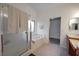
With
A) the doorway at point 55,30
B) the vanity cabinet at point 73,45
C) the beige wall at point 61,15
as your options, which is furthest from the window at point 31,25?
the vanity cabinet at point 73,45

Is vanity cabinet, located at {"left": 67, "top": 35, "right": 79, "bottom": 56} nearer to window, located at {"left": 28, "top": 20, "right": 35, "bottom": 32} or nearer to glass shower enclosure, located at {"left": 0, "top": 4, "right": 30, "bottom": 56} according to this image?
window, located at {"left": 28, "top": 20, "right": 35, "bottom": 32}

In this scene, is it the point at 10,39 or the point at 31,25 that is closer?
the point at 10,39

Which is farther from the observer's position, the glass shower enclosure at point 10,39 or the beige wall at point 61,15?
the beige wall at point 61,15

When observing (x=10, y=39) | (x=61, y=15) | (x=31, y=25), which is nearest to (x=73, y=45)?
(x=61, y=15)

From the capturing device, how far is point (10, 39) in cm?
145

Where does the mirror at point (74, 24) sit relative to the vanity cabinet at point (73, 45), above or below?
above

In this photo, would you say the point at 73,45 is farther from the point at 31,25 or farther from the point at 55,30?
the point at 31,25

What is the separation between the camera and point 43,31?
1.58 m

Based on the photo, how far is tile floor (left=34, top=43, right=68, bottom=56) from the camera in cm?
153

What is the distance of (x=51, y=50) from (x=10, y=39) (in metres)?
0.65

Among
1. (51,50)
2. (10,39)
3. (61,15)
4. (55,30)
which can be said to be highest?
(61,15)

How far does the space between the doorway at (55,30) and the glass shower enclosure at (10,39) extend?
403 mm

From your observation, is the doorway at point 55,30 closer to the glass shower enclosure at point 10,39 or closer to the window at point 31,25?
the window at point 31,25

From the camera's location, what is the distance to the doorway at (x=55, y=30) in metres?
1.57
